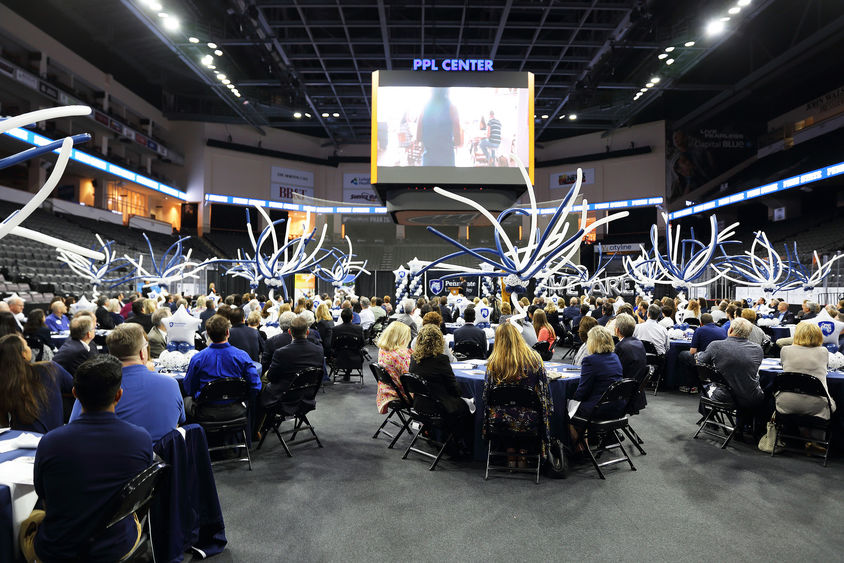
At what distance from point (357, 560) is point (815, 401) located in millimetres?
4304

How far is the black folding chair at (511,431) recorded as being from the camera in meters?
3.98

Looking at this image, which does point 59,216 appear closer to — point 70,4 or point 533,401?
point 70,4

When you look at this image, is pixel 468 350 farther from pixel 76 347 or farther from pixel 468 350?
pixel 76 347

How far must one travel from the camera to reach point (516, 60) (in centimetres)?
1919

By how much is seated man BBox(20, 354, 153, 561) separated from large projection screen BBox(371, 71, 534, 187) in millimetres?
10979

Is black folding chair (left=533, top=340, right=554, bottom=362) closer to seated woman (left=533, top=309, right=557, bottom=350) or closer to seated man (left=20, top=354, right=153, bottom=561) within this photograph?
seated woman (left=533, top=309, right=557, bottom=350)

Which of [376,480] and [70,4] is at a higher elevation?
[70,4]

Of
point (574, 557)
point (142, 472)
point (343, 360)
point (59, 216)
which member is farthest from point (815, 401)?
point (59, 216)

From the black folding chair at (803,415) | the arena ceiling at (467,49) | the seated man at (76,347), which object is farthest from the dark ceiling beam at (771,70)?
the seated man at (76,347)

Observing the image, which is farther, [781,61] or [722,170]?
[722,170]

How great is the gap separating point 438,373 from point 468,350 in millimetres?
2497

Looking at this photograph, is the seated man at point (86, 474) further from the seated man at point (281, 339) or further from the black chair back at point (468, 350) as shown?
the black chair back at point (468, 350)

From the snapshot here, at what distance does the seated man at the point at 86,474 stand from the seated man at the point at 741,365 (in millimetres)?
5113

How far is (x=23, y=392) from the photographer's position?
2902 millimetres
